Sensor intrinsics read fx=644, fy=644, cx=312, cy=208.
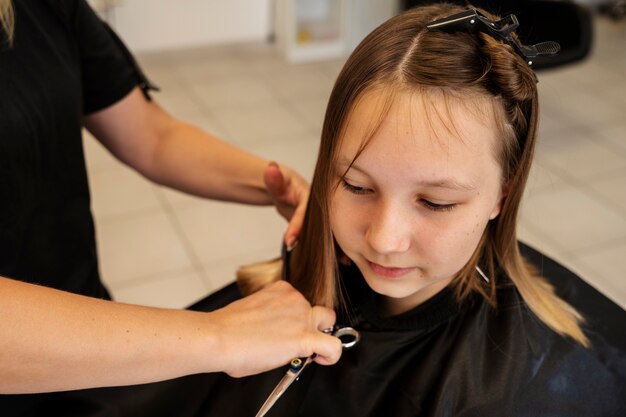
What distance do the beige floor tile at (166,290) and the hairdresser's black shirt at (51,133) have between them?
1.07 meters

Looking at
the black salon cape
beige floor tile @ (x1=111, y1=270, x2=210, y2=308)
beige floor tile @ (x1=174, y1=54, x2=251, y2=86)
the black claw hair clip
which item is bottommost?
beige floor tile @ (x1=111, y1=270, x2=210, y2=308)

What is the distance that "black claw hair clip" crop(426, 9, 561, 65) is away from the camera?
814 millimetres

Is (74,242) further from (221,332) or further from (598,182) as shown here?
(598,182)

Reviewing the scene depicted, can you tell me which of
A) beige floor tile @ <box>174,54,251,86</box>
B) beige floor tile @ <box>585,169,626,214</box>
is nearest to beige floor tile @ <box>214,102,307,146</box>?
beige floor tile @ <box>174,54,251,86</box>

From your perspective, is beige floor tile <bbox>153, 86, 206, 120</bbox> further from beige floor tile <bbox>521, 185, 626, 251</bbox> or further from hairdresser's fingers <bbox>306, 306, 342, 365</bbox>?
hairdresser's fingers <bbox>306, 306, 342, 365</bbox>

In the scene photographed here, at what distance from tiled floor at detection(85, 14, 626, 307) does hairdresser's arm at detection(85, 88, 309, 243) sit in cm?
103

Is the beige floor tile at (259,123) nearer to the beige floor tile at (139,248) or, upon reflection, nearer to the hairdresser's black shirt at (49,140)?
the beige floor tile at (139,248)

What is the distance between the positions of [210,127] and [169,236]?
3.04 ft

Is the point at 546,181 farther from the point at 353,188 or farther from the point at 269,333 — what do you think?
the point at 269,333

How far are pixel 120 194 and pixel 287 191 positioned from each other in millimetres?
1826

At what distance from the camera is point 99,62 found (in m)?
1.17

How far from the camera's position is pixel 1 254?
0.99m

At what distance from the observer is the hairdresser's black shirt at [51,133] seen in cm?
99

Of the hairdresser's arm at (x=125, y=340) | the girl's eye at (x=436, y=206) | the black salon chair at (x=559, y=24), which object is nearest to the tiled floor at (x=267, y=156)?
the black salon chair at (x=559, y=24)
